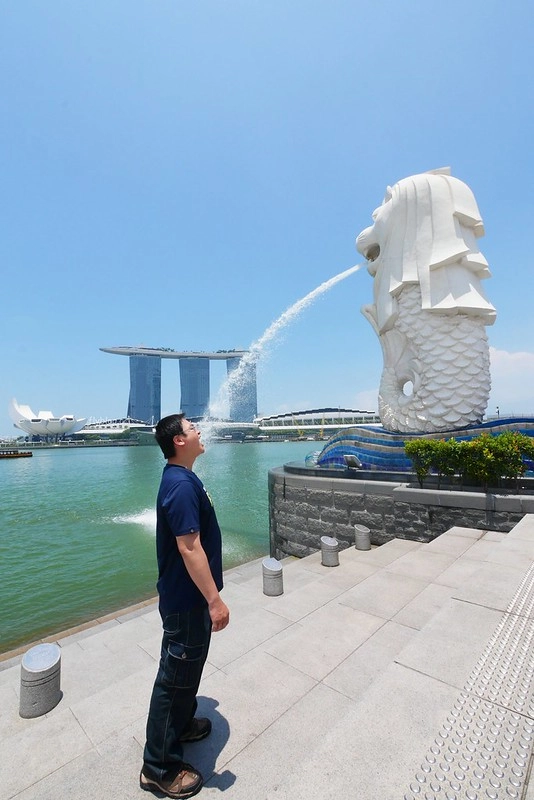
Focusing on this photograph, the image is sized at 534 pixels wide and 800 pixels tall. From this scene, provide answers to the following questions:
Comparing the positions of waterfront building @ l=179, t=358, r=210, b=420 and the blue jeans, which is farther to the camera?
waterfront building @ l=179, t=358, r=210, b=420

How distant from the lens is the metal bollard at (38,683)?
3.47 metres

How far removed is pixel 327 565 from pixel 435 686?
473 cm

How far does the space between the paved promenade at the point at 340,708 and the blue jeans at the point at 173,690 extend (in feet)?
0.69

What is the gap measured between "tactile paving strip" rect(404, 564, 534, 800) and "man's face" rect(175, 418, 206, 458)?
1869 millimetres

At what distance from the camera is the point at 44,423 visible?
10200cm

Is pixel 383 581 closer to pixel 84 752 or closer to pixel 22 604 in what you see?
pixel 84 752

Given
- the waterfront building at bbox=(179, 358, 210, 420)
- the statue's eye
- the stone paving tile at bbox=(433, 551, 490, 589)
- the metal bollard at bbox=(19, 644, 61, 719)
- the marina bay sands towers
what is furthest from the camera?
the waterfront building at bbox=(179, 358, 210, 420)

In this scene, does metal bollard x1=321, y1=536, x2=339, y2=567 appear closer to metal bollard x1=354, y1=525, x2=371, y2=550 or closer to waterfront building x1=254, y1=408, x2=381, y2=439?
metal bollard x1=354, y1=525, x2=371, y2=550

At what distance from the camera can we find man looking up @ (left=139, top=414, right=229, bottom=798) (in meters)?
1.99

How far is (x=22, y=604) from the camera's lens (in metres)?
8.30

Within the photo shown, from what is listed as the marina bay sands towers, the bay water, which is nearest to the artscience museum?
the marina bay sands towers

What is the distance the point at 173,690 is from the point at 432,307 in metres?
13.1

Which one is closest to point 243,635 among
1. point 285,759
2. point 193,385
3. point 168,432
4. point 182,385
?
point 285,759

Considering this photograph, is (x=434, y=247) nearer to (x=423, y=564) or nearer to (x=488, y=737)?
(x=423, y=564)
